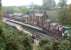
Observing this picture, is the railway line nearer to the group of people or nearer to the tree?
the group of people

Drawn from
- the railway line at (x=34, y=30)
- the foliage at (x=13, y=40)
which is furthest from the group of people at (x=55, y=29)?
the foliage at (x=13, y=40)

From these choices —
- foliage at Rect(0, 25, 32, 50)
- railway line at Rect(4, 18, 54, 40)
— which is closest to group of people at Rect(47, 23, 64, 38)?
railway line at Rect(4, 18, 54, 40)

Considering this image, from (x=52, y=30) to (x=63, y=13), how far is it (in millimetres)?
415

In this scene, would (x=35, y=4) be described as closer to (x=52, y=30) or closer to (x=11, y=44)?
(x=52, y=30)

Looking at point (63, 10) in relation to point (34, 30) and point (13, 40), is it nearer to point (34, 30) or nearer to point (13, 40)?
point (34, 30)

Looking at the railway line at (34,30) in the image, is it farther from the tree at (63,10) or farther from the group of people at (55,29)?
the tree at (63,10)

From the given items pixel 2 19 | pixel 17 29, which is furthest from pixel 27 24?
pixel 2 19

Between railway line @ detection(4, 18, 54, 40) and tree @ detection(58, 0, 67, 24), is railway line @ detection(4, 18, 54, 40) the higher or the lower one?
the lower one

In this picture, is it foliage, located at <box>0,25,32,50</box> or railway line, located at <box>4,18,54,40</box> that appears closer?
foliage, located at <box>0,25,32,50</box>

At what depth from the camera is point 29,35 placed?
4.73 metres

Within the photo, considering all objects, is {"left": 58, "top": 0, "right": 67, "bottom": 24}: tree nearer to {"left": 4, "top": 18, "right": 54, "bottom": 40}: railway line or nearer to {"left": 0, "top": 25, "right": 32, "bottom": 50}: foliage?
{"left": 4, "top": 18, "right": 54, "bottom": 40}: railway line

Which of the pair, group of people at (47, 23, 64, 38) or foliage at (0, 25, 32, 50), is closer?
foliage at (0, 25, 32, 50)

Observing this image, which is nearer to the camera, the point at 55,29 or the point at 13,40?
the point at 13,40

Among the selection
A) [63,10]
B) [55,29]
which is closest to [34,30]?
[55,29]
